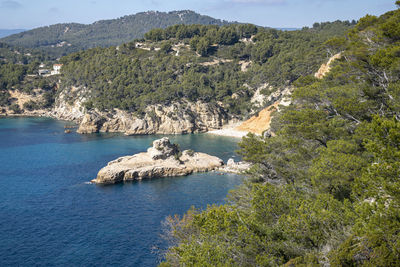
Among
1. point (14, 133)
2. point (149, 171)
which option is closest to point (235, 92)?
point (149, 171)

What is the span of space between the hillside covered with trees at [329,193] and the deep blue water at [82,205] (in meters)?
9.64

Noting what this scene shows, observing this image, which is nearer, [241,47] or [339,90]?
[339,90]

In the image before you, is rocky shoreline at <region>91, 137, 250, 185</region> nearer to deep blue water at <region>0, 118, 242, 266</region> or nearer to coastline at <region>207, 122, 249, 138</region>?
deep blue water at <region>0, 118, 242, 266</region>

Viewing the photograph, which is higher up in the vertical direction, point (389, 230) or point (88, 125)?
point (389, 230)

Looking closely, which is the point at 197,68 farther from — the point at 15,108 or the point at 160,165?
the point at 15,108

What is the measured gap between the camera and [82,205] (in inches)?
1458

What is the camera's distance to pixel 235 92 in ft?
298

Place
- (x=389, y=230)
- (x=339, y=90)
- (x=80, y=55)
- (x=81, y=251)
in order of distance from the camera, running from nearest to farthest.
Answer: (x=389, y=230) → (x=339, y=90) → (x=81, y=251) → (x=80, y=55)

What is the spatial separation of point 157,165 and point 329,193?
34.1 metres

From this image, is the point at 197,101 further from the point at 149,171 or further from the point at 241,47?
the point at 149,171

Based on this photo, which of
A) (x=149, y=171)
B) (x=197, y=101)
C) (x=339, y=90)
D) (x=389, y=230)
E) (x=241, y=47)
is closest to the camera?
(x=389, y=230)

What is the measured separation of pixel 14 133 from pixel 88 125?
17.9m

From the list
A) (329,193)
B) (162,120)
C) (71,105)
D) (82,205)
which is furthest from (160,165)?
(71,105)

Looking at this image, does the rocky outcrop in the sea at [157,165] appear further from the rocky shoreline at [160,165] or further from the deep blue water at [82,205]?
the deep blue water at [82,205]
